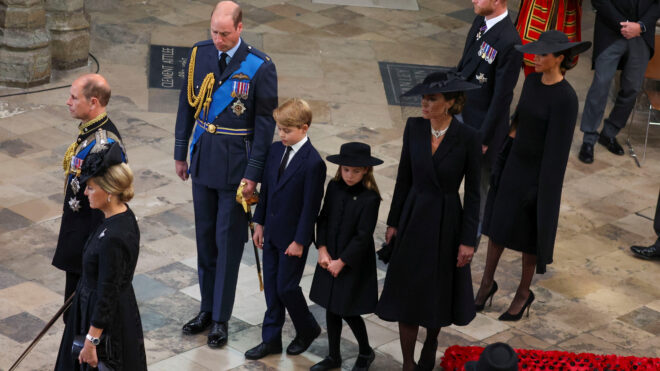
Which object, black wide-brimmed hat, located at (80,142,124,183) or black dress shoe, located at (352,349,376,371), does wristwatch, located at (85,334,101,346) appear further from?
black dress shoe, located at (352,349,376,371)

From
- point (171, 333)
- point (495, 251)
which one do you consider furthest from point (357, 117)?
point (171, 333)

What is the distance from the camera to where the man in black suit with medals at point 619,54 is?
396 inches

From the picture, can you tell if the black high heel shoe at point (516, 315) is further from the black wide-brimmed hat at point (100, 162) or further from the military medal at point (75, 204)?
the black wide-brimmed hat at point (100, 162)

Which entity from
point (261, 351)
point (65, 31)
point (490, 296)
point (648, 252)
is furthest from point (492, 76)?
point (65, 31)

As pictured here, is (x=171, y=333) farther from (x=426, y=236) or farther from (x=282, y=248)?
(x=426, y=236)

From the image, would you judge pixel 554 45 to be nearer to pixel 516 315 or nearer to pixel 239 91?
pixel 516 315

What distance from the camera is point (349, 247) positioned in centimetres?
606

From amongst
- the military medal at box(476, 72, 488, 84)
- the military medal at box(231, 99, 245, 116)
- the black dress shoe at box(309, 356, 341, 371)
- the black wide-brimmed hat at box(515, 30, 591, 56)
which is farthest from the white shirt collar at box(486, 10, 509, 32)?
the black dress shoe at box(309, 356, 341, 371)

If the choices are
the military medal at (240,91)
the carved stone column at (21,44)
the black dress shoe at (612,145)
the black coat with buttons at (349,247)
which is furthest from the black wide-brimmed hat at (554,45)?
the carved stone column at (21,44)

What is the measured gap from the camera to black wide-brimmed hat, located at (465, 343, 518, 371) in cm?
432

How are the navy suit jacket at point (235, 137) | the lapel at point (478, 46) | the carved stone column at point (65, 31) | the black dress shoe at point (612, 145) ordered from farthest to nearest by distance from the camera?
the carved stone column at point (65, 31) < the black dress shoe at point (612, 145) < the lapel at point (478, 46) < the navy suit jacket at point (235, 137)

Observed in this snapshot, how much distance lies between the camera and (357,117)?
10.7 meters

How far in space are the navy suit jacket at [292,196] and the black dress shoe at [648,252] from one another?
3.26m

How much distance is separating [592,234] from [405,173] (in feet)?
10.2
